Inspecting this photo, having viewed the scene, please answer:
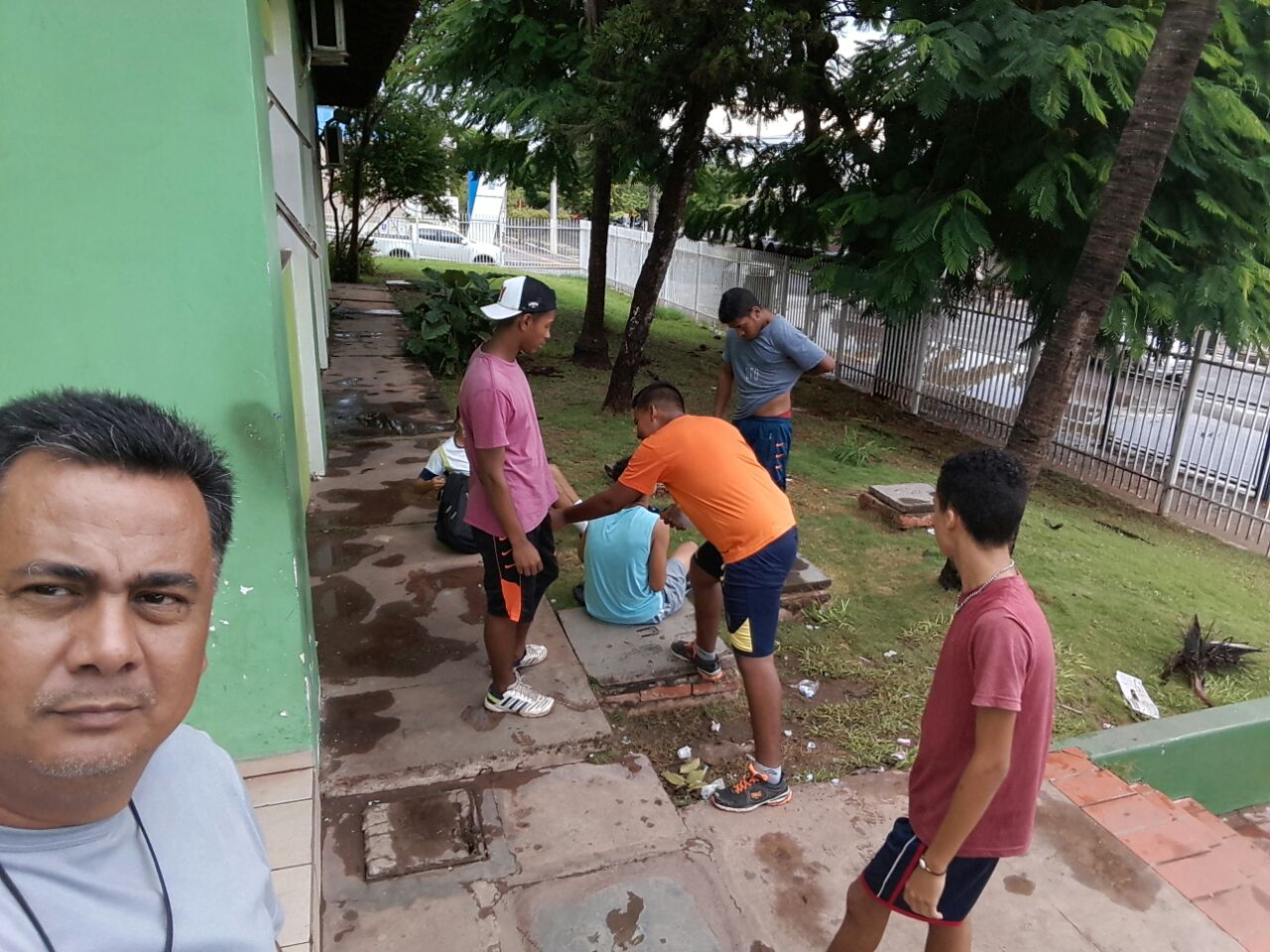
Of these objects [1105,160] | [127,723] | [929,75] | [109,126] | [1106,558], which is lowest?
[1106,558]

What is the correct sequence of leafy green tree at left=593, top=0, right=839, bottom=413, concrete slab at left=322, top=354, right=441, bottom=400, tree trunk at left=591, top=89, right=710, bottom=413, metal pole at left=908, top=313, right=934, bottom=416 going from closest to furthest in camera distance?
leafy green tree at left=593, top=0, right=839, bottom=413 → tree trunk at left=591, top=89, right=710, bottom=413 → concrete slab at left=322, top=354, right=441, bottom=400 → metal pole at left=908, top=313, right=934, bottom=416

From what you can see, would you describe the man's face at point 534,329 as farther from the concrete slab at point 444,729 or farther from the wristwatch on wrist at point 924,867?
the wristwatch on wrist at point 924,867

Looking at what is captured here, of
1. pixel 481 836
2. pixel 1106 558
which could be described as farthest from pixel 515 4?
pixel 481 836

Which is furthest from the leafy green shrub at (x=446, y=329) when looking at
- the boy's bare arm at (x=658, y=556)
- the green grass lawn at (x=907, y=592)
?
the boy's bare arm at (x=658, y=556)

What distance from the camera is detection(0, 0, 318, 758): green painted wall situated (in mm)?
2064

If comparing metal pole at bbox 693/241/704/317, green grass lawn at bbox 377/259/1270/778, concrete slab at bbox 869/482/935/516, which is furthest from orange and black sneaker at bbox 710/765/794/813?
→ metal pole at bbox 693/241/704/317

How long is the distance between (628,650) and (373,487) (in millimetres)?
2696

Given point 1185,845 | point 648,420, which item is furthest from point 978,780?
point 1185,845

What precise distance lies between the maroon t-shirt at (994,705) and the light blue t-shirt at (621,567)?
6.22 feet

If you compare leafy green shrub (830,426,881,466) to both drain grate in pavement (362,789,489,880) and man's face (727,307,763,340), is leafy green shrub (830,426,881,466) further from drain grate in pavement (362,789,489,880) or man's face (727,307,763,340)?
drain grate in pavement (362,789,489,880)

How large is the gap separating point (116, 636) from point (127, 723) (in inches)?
4.2

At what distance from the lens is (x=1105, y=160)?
6.65 m

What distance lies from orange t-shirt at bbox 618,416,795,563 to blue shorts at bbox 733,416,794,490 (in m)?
1.65

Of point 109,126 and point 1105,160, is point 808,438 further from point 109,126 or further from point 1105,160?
point 109,126
